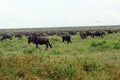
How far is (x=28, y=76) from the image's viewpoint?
396 inches

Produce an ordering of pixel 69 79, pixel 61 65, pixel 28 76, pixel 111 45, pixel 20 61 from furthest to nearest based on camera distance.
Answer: pixel 111 45 → pixel 20 61 → pixel 61 65 → pixel 69 79 → pixel 28 76

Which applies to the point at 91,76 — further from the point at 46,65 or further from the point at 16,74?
the point at 16,74

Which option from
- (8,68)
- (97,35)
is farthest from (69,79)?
(97,35)

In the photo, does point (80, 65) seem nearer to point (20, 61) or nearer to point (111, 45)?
point (20, 61)

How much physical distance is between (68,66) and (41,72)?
3.13 feet

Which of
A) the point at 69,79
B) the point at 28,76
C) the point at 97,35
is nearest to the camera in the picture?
the point at 28,76

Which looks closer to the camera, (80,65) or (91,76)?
(91,76)

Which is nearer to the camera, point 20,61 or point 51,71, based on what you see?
point 51,71

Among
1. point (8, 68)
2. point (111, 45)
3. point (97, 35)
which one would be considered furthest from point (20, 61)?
point (97, 35)

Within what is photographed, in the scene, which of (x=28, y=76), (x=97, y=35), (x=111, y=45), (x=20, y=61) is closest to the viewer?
(x=28, y=76)

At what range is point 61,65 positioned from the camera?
11625 millimetres

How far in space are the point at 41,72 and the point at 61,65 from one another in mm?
805

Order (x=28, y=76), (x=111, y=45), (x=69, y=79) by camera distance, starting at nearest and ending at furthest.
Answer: (x=28, y=76), (x=69, y=79), (x=111, y=45)

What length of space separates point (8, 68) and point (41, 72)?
1.29 metres
